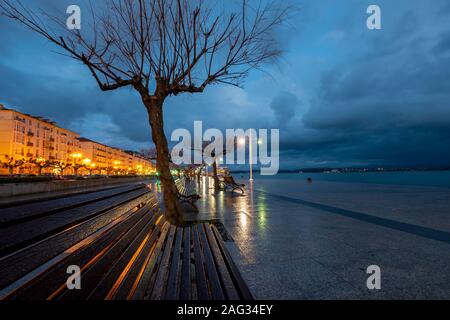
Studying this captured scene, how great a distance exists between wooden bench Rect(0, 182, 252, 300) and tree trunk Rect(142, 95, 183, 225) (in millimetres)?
1871

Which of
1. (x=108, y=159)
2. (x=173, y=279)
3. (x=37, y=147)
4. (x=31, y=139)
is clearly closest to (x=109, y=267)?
(x=173, y=279)

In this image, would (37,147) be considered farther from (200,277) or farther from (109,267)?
(200,277)

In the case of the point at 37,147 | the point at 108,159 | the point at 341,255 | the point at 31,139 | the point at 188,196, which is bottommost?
the point at 341,255

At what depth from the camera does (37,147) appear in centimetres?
6900

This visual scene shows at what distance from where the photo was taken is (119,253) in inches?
87.8

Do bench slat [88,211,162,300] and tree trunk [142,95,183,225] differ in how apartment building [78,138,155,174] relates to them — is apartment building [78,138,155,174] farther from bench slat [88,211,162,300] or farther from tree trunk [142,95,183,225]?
bench slat [88,211,162,300]

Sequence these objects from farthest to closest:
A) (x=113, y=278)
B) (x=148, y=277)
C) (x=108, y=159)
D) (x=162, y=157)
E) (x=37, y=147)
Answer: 1. (x=108, y=159)
2. (x=37, y=147)
3. (x=162, y=157)
4. (x=148, y=277)
5. (x=113, y=278)

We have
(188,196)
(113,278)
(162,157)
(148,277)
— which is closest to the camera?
(113,278)

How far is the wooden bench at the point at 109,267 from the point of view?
142cm

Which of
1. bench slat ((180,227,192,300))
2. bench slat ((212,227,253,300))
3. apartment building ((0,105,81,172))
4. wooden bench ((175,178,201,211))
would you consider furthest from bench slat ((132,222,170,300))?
apartment building ((0,105,81,172))

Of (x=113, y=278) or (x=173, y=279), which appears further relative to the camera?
(x=173, y=279)

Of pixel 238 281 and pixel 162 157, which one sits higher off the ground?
pixel 162 157

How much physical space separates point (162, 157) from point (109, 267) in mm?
3178

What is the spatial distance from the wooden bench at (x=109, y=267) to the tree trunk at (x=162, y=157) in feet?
6.14
